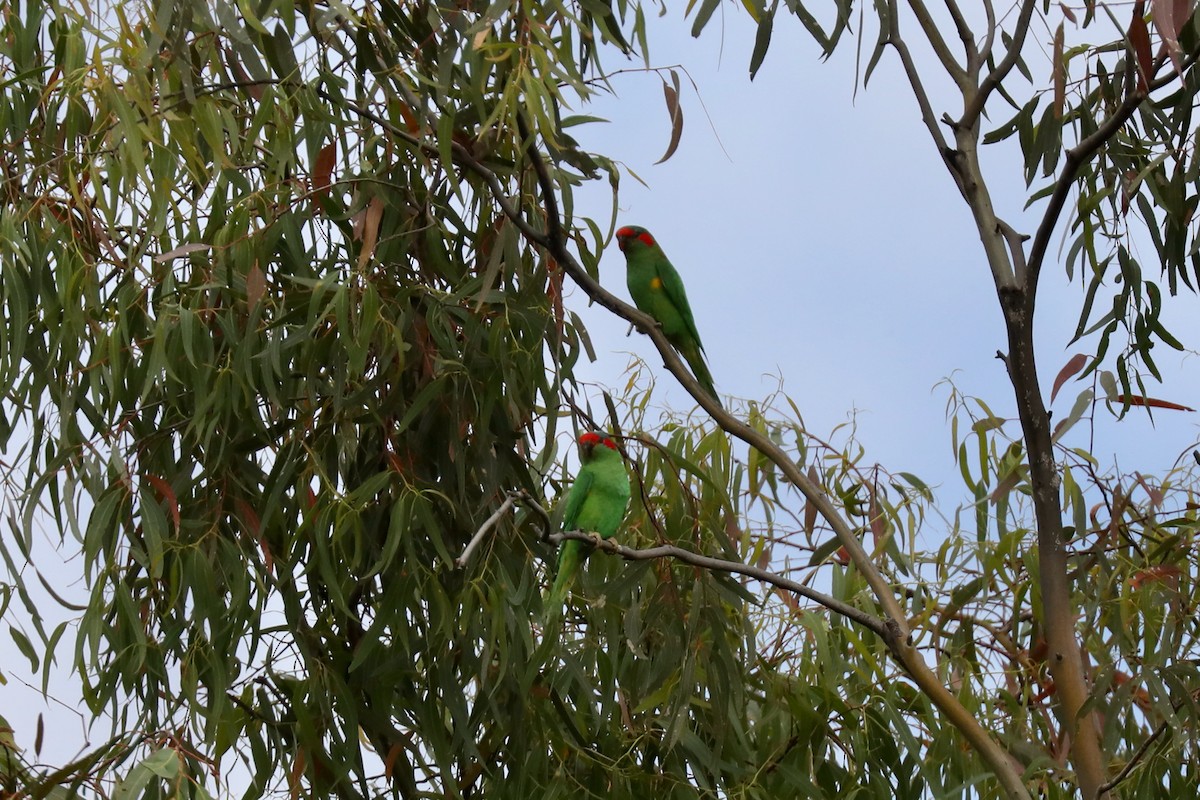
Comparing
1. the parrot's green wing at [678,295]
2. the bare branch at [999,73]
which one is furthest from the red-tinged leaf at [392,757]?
the bare branch at [999,73]

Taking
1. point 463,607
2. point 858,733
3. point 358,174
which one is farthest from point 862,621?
point 358,174

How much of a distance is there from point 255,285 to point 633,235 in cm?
128

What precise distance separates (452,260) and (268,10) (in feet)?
1.96

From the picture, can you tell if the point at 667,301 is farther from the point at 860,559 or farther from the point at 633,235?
the point at 860,559

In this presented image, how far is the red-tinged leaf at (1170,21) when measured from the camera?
192 centimetres

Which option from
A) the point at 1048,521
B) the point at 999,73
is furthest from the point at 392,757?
the point at 999,73

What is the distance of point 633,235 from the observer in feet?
10.7

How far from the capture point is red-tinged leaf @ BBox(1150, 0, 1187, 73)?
6.31 feet

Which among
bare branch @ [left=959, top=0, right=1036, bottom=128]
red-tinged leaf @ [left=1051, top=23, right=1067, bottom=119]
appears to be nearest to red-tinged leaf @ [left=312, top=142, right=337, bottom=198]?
bare branch @ [left=959, top=0, right=1036, bottom=128]

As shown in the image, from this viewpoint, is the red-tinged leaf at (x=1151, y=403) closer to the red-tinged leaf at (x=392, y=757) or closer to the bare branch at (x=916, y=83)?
the bare branch at (x=916, y=83)

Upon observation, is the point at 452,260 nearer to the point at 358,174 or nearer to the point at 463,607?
the point at 358,174

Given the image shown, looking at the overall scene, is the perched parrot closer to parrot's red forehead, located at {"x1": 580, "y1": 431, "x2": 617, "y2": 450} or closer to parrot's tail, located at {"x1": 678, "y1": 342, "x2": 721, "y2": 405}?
parrot's red forehead, located at {"x1": 580, "y1": 431, "x2": 617, "y2": 450}

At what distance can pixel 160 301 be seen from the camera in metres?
2.29

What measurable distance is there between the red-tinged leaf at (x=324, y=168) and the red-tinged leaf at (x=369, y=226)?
122 mm
